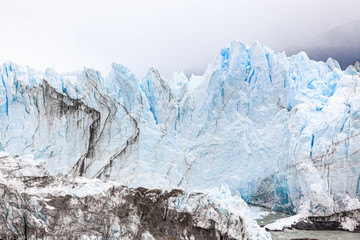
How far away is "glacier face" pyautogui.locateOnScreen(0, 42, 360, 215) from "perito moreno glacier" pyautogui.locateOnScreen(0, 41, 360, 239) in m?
0.04

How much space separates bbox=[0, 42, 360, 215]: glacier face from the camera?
13477 mm

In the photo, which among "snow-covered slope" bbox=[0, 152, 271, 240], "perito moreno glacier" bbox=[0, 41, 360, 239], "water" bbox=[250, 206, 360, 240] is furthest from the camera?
"perito moreno glacier" bbox=[0, 41, 360, 239]

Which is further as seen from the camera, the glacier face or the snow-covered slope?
the glacier face

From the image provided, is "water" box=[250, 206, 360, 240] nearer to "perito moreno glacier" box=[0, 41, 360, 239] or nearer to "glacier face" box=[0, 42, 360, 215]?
"perito moreno glacier" box=[0, 41, 360, 239]

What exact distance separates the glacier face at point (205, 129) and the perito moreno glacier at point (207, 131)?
40mm

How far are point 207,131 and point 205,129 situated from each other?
126 millimetres

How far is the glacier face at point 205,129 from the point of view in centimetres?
1348

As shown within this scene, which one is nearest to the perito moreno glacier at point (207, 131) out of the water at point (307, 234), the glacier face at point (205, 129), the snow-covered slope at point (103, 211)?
the glacier face at point (205, 129)

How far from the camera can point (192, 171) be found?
14469 millimetres

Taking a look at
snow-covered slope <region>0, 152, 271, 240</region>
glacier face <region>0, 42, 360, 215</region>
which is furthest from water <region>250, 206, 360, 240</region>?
snow-covered slope <region>0, 152, 271, 240</region>

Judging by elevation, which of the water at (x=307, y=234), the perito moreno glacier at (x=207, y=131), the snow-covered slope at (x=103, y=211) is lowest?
the water at (x=307, y=234)

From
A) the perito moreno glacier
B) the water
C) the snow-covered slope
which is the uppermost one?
the perito moreno glacier

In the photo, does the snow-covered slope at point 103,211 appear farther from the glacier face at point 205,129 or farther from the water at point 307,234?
the glacier face at point 205,129

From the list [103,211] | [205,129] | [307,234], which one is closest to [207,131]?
[205,129]
